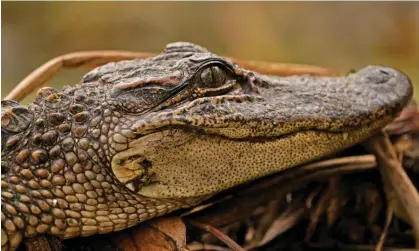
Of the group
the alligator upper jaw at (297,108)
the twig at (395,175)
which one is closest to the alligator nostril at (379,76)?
the alligator upper jaw at (297,108)

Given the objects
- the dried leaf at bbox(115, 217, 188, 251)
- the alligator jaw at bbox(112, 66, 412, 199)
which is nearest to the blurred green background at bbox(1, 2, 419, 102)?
the alligator jaw at bbox(112, 66, 412, 199)

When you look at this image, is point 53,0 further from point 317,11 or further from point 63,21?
point 317,11

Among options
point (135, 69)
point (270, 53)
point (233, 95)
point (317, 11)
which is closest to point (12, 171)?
point (135, 69)

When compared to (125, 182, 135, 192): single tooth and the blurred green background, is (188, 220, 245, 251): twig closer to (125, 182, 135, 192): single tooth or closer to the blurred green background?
(125, 182, 135, 192): single tooth

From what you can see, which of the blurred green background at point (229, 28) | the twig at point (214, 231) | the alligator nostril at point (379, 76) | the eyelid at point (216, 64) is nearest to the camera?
the eyelid at point (216, 64)

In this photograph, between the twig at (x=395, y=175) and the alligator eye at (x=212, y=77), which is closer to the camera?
the alligator eye at (x=212, y=77)

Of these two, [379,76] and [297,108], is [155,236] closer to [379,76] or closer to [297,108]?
[297,108]

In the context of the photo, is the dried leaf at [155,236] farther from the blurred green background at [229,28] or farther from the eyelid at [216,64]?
the blurred green background at [229,28]
